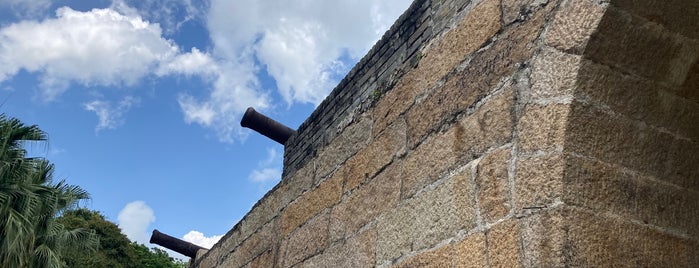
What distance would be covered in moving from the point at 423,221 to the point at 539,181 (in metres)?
0.59

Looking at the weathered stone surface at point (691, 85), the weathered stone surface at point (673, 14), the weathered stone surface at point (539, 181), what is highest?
the weathered stone surface at point (673, 14)

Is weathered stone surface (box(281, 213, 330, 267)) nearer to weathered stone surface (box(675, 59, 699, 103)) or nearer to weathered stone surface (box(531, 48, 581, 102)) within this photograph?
weathered stone surface (box(531, 48, 581, 102))

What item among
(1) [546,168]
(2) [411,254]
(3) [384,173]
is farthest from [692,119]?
(3) [384,173]

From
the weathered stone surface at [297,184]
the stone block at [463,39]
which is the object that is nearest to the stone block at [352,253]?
the weathered stone surface at [297,184]

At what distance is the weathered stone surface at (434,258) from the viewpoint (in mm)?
1944

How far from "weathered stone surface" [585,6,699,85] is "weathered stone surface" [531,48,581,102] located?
0.20 feet

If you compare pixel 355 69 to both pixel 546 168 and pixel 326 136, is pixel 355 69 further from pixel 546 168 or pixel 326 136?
pixel 546 168

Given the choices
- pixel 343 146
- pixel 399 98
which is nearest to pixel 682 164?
pixel 399 98

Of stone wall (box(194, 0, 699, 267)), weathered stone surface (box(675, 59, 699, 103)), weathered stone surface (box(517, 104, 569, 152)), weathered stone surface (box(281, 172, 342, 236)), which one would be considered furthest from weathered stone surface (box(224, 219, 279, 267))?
weathered stone surface (box(675, 59, 699, 103))

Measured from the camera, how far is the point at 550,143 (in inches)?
65.5

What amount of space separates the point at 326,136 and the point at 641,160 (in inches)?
77.7

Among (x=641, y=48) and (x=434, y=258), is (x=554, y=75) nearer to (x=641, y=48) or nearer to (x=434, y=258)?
(x=641, y=48)

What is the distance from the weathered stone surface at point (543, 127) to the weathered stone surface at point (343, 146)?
3.86 ft

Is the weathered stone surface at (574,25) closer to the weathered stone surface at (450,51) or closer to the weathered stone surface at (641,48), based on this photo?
the weathered stone surface at (641,48)
